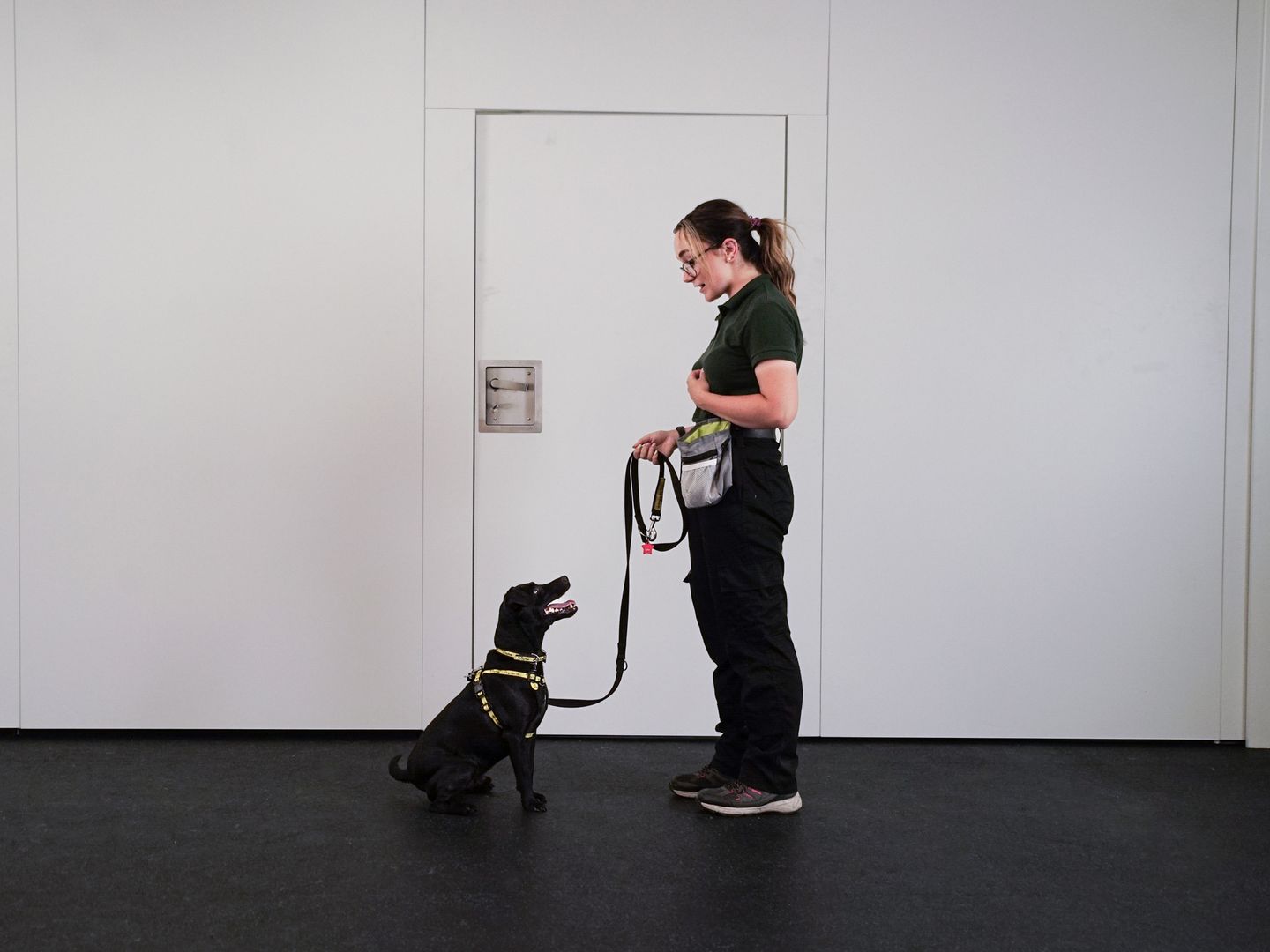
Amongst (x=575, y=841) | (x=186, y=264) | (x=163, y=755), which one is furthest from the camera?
(x=186, y=264)

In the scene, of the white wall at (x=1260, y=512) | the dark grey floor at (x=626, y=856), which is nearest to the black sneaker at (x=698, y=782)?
the dark grey floor at (x=626, y=856)

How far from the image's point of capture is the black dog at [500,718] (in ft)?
7.82

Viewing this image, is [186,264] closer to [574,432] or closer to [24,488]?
[24,488]

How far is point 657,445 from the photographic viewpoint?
98.1 inches

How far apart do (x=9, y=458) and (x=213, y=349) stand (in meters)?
0.73

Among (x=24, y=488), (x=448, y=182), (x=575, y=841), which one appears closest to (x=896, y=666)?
(x=575, y=841)

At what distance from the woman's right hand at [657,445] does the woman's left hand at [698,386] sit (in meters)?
0.12

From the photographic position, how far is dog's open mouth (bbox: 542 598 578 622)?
7.97 ft

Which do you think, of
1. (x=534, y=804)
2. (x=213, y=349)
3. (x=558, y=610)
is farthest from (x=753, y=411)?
(x=213, y=349)

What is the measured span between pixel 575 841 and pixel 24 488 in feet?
7.12

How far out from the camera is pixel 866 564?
323 centimetres

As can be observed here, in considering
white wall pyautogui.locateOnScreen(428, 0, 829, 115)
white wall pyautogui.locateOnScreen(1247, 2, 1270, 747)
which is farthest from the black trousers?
white wall pyautogui.locateOnScreen(1247, 2, 1270, 747)

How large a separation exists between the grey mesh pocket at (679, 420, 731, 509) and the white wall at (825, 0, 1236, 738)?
964 millimetres

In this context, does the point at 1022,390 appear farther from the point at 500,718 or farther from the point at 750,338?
the point at 500,718
